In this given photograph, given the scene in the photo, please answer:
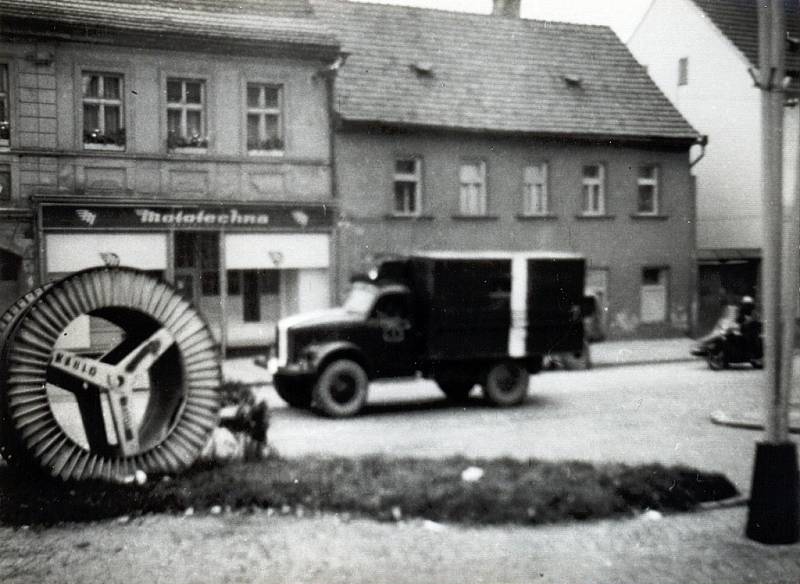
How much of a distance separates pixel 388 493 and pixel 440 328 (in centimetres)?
497

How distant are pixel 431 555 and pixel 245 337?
3576 mm

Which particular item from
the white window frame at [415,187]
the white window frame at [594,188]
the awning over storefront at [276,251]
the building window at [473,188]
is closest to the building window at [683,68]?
the white window frame at [594,188]

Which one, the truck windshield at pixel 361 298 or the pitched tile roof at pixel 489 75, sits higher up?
the pitched tile roof at pixel 489 75

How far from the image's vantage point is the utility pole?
5.66m

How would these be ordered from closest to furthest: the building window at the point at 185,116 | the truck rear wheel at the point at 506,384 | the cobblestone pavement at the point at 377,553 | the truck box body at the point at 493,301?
the cobblestone pavement at the point at 377,553
the building window at the point at 185,116
the truck box body at the point at 493,301
the truck rear wheel at the point at 506,384

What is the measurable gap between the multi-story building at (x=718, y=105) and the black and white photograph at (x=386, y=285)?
0.13 ft

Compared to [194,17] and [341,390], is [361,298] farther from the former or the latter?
[194,17]

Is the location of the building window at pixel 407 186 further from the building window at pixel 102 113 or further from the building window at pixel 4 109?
the building window at pixel 4 109

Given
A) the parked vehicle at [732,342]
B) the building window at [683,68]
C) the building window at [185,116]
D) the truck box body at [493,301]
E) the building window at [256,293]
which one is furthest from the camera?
the parked vehicle at [732,342]

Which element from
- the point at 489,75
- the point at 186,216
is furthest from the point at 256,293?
the point at 489,75

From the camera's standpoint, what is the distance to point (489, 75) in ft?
27.8

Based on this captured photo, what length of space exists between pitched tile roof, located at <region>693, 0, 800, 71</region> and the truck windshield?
517cm

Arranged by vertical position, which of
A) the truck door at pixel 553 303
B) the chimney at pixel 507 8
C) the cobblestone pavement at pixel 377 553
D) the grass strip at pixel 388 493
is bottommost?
the cobblestone pavement at pixel 377 553

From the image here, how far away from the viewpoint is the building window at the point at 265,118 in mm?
7289
